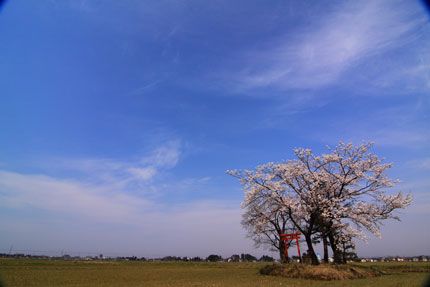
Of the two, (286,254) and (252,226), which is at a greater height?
(252,226)

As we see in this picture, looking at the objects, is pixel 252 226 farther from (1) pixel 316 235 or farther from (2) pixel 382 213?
(2) pixel 382 213

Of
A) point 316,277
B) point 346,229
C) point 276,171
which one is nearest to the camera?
point 316,277

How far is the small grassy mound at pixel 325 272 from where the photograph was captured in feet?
51.2

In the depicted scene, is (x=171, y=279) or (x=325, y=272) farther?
(x=171, y=279)

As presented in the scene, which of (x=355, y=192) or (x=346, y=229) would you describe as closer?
(x=346, y=229)

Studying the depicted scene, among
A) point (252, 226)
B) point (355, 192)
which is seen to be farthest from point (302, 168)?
point (252, 226)

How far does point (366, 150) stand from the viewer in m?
22.1

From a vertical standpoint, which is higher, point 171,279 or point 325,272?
point 325,272

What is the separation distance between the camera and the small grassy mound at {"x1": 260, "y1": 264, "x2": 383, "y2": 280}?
15617mm

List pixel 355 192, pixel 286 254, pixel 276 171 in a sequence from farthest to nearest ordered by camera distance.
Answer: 1. pixel 286 254
2. pixel 276 171
3. pixel 355 192

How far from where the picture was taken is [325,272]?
15.7 metres

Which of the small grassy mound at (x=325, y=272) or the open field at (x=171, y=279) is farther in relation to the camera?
the small grassy mound at (x=325, y=272)

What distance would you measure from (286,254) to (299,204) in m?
7.79

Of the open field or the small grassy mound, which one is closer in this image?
the open field
